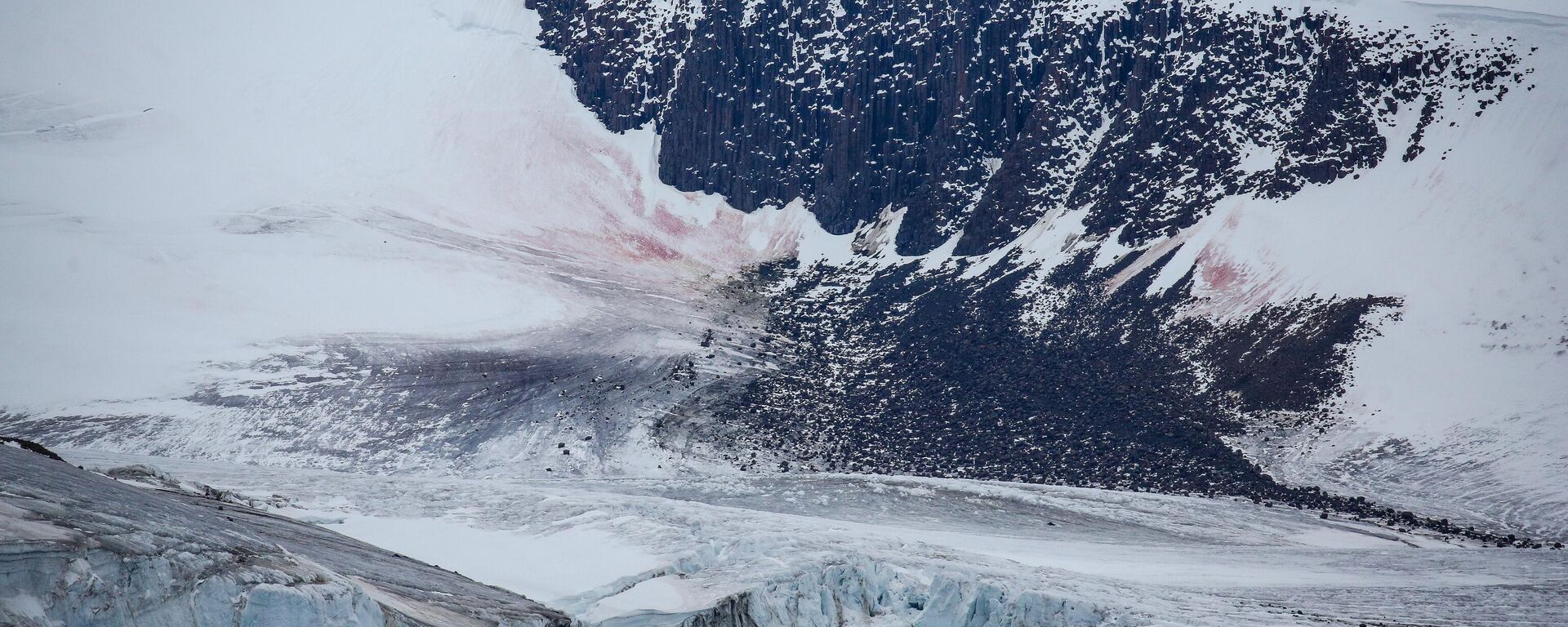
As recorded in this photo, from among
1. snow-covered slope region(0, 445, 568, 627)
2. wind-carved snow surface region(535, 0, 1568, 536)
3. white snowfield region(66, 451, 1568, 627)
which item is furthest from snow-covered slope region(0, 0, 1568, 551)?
snow-covered slope region(0, 445, 568, 627)

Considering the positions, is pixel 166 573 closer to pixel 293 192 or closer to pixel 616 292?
pixel 616 292

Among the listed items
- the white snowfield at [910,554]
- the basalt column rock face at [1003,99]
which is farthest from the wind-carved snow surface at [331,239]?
the white snowfield at [910,554]

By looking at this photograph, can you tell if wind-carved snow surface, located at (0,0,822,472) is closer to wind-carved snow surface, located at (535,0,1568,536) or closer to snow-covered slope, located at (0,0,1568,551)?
snow-covered slope, located at (0,0,1568,551)

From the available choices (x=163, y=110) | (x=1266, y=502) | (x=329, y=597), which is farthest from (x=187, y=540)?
(x=163, y=110)

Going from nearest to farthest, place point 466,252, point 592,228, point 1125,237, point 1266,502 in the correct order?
point 1266,502 < point 1125,237 < point 466,252 < point 592,228

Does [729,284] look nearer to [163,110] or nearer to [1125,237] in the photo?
[1125,237]

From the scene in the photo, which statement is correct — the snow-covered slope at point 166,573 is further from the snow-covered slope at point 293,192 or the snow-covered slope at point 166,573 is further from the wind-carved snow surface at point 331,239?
the snow-covered slope at point 293,192
